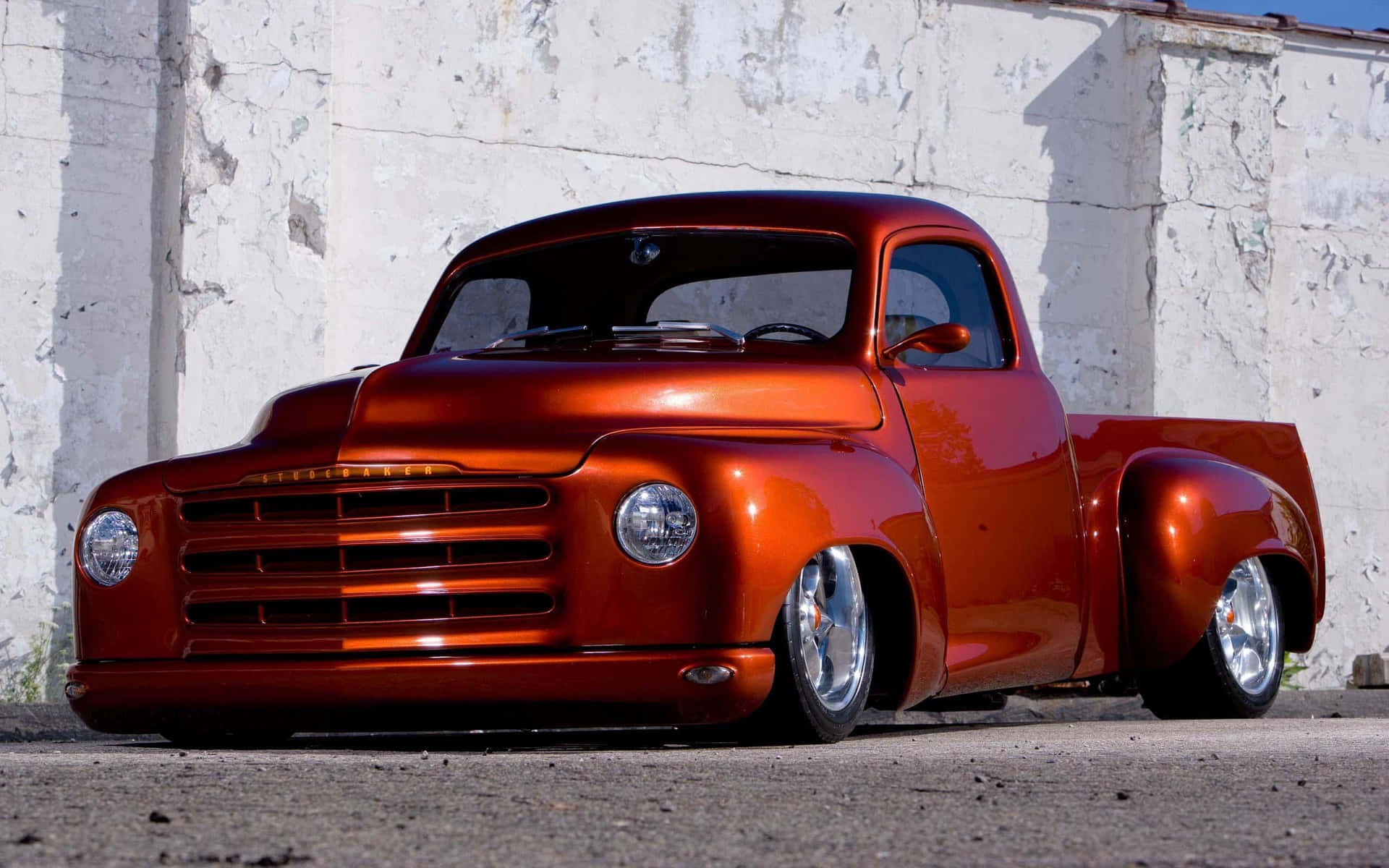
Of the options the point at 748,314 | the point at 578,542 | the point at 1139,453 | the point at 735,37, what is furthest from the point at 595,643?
the point at 735,37

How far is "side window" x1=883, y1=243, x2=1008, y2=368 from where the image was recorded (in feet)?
16.7

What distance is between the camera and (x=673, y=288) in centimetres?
522

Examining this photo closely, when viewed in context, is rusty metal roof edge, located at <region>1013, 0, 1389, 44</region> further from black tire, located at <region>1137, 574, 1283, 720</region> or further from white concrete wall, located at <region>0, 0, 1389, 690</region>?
black tire, located at <region>1137, 574, 1283, 720</region>

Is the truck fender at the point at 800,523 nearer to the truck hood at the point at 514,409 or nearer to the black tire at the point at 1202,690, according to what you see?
the truck hood at the point at 514,409

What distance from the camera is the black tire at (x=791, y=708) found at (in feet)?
13.4

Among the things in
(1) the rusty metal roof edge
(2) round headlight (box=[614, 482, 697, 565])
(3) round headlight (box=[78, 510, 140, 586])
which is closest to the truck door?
(2) round headlight (box=[614, 482, 697, 565])

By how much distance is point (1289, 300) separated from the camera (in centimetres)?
1066

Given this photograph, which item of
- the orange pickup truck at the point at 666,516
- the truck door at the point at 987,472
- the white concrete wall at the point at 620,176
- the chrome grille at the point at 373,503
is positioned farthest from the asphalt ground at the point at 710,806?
the white concrete wall at the point at 620,176

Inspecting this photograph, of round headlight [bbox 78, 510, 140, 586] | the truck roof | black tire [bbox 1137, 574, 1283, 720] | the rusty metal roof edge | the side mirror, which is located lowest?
black tire [bbox 1137, 574, 1283, 720]

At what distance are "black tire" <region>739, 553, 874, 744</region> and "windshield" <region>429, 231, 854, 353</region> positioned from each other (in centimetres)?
103

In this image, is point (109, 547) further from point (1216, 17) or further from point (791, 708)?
point (1216, 17)

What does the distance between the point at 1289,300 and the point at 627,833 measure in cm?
899

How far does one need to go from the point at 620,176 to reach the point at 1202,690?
4587mm

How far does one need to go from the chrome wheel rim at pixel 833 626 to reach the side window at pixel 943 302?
2.96 feet
